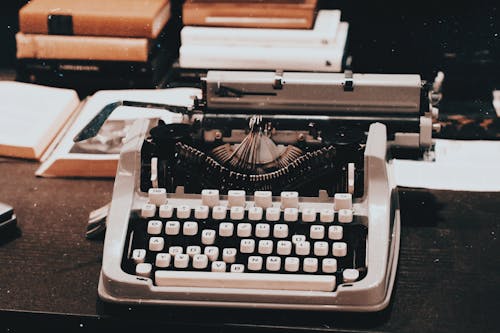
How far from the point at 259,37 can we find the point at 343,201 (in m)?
→ 0.60

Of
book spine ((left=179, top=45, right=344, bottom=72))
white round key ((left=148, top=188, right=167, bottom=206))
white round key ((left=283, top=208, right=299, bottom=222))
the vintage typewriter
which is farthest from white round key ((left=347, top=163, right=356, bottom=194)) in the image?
book spine ((left=179, top=45, right=344, bottom=72))

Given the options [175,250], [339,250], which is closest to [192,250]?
[175,250]

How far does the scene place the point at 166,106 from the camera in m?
1.56

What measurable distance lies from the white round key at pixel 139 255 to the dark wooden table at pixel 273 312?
3.1 inches

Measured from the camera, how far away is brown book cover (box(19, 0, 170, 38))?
190 cm

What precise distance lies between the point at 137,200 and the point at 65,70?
648 millimetres

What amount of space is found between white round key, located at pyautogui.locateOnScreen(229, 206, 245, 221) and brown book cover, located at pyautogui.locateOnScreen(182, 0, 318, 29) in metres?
0.62

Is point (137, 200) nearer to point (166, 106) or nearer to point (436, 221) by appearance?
point (166, 106)

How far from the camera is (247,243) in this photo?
4.46 ft

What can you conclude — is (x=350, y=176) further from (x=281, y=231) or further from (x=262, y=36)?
(x=262, y=36)

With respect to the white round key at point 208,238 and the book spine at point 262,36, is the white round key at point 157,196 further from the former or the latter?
the book spine at point 262,36

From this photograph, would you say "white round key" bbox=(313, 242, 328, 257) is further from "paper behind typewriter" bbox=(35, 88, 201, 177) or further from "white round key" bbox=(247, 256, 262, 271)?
"paper behind typewriter" bbox=(35, 88, 201, 177)

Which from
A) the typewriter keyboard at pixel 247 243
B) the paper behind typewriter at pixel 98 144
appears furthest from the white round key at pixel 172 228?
the paper behind typewriter at pixel 98 144

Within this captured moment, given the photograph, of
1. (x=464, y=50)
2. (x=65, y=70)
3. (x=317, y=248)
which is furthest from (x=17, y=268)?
(x=464, y=50)
